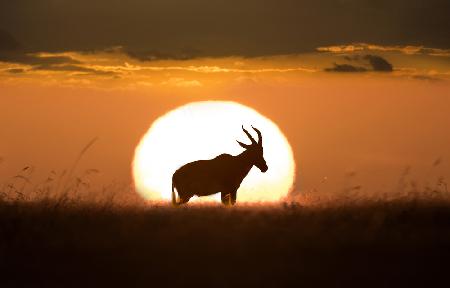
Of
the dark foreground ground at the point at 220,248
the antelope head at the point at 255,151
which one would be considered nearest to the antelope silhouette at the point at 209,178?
the antelope head at the point at 255,151

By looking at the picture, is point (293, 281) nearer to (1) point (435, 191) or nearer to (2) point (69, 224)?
(2) point (69, 224)

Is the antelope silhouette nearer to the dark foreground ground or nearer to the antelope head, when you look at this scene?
the antelope head

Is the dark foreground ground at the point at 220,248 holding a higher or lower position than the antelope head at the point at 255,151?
lower

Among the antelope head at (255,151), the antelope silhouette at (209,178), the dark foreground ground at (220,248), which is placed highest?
the antelope head at (255,151)

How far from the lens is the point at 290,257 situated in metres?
10.2

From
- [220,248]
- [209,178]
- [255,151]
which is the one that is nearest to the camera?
[220,248]

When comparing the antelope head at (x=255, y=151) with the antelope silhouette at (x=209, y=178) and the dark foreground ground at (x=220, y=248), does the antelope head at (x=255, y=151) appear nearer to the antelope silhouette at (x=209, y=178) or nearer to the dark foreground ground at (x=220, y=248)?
the antelope silhouette at (x=209, y=178)

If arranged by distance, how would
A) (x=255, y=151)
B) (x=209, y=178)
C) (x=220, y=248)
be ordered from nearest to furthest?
(x=220, y=248)
(x=209, y=178)
(x=255, y=151)

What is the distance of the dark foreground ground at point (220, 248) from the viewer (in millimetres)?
9016

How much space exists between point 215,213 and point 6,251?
522cm

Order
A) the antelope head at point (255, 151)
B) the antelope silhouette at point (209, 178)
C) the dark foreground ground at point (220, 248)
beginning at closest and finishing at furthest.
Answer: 1. the dark foreground ground at point (220, 248)
2. the antelope silhouette at point (209, 178)
3. the antelope head at point (255, 151)

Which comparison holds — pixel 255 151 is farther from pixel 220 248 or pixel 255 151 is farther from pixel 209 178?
pixel 220 248

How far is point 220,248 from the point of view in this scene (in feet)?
34.8

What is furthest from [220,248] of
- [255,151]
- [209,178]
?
[255,151]
